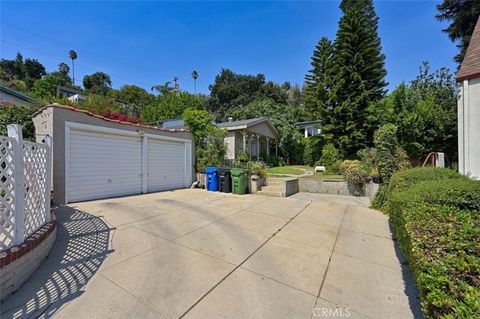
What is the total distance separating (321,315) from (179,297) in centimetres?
151

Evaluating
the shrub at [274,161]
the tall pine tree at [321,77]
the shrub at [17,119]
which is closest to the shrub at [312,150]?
the tall pine tree at [321,77]

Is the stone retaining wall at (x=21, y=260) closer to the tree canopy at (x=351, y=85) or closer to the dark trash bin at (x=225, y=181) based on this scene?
the dark trash bin at (x=225, y=181)

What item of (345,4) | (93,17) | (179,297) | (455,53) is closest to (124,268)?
(179,297)

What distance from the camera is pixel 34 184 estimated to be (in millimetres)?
3314

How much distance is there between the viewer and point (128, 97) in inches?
1735

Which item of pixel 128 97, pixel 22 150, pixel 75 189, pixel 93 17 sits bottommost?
pixel 75 189

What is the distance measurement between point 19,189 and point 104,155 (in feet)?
16.5

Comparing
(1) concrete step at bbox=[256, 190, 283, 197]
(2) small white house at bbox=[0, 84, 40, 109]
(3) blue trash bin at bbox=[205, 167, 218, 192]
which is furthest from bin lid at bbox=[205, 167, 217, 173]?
(2) small white house at bbox=[0, 84, 40, 109]

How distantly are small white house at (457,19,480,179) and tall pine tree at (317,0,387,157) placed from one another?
25.2 feet

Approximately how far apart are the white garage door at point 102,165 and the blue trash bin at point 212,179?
2.86 meters

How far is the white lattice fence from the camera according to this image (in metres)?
2.60

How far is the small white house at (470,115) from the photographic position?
6727 mm

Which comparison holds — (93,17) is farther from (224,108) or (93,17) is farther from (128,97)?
(128,97)

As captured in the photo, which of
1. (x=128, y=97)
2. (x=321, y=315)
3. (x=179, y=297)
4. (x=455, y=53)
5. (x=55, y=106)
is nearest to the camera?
(x=321, y=315)
